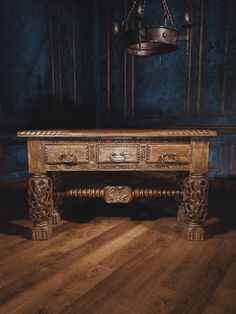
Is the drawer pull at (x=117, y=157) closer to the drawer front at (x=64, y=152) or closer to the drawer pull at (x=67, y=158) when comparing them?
the drawer front at (x=64, y=152)

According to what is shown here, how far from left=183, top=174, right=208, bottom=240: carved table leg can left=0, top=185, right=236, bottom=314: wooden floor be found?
0.11 m

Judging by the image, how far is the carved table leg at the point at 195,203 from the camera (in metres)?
2.17

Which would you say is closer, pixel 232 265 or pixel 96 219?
pixel 232 265

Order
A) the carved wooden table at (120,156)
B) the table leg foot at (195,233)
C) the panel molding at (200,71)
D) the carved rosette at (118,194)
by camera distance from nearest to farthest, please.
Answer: the carved wooden table at (120,156), the table leg foot at (195,233), the carved rosette at (118,194), the panel molding at (200,71)

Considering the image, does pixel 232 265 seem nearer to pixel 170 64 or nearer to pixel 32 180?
pixel 32 180

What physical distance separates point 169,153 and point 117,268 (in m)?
1.01

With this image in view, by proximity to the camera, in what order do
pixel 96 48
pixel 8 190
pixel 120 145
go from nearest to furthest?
pixel 120 145 → pixel 8 190 → pixel 96 48

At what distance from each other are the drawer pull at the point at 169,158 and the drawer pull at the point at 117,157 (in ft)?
1.08

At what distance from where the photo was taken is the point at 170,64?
465cm

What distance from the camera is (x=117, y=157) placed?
7.11ft

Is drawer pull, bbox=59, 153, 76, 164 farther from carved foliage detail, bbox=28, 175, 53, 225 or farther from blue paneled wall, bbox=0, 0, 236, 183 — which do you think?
blue paneled wall, bbox=0, 0, 236, 183

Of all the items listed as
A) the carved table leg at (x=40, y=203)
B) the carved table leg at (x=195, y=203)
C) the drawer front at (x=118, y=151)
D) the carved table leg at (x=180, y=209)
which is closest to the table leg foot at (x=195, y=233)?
the carved table leg at (x=195, y=203)

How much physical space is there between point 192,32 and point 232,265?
394 cm

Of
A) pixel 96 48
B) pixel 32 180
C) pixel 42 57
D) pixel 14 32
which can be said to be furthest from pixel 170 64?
pixel 32 180
